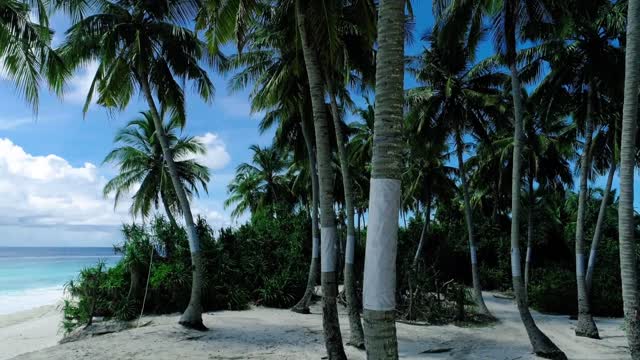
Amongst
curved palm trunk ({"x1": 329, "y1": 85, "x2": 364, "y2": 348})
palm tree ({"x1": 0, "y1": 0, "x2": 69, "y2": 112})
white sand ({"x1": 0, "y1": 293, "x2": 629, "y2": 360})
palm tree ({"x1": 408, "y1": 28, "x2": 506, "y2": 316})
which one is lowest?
→ white sand ({"x1": 0, "y1": 293, "x2": 629, "y2": 360})

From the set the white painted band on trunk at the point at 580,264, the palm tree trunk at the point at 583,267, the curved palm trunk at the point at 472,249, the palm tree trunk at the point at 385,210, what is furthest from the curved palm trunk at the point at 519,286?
the palm tree trunk at the point at 385,210

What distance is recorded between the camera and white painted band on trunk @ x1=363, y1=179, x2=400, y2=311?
3951 millimetres

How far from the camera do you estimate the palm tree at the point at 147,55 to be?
1162cm

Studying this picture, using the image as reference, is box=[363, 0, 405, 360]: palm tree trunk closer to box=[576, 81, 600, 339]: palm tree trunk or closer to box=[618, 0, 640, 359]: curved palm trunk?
box=[618, 0, 640, 359]: curved palm trunk

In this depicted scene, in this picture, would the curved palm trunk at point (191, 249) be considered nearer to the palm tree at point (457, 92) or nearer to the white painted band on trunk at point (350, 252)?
the white painted band on trunk at point (350, 252)

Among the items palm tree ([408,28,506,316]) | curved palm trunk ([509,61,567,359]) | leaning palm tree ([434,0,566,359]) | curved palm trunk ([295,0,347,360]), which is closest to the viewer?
curved palm trunk ([295,0,347,360])

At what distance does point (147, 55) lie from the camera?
11.8 m

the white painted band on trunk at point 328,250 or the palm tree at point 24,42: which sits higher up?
the palm tree at point 24,42

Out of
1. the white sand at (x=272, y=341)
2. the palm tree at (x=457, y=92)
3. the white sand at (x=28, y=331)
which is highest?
the palm tree at (x=457, y=92)

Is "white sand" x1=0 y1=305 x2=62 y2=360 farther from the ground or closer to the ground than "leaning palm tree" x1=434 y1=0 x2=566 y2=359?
closer to the ground

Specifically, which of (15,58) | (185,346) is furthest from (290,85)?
(185,346)

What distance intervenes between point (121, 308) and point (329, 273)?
823 centimetres

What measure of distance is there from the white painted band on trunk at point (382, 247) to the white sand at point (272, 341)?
5918 millimetres

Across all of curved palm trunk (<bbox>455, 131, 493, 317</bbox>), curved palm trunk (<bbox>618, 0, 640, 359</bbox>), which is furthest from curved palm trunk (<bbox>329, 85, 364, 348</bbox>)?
curved palm trunk (<bbox>455, 131, 493, 317</bbox>)
